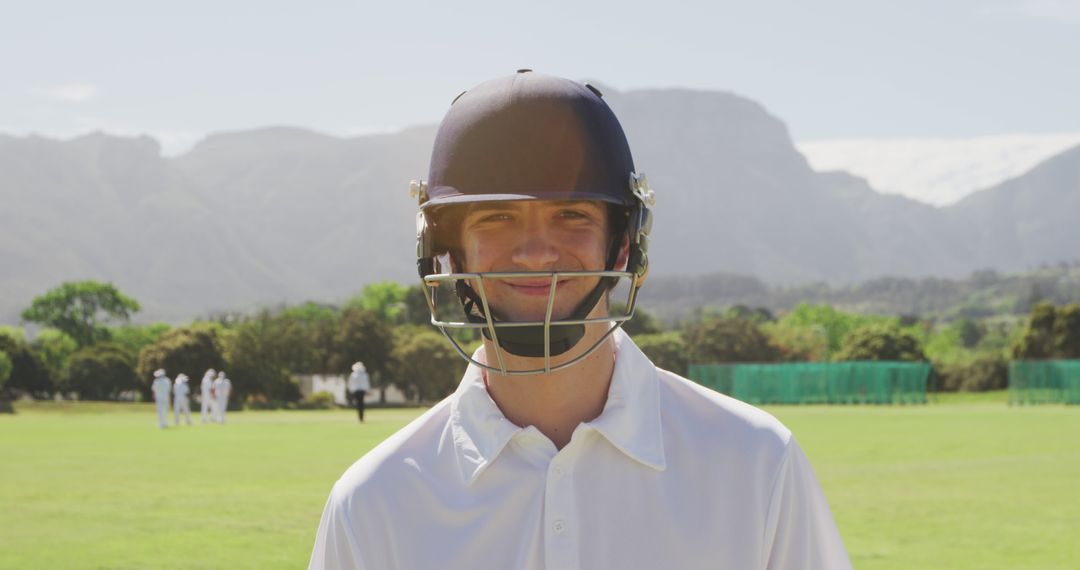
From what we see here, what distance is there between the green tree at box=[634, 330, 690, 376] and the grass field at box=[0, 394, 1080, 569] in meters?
64.2

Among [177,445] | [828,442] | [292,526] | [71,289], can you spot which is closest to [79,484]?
[292,526]

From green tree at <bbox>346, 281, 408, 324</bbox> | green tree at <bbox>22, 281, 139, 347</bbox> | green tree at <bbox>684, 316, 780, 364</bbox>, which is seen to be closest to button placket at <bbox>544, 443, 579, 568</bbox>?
green tree at <bbox>684, 316, 780, 364</bbox>

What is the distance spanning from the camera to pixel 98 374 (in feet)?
312

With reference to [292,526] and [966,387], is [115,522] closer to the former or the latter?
[292,526]

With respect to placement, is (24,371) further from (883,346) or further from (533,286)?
(533,286)

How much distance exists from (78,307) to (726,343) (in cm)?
6820

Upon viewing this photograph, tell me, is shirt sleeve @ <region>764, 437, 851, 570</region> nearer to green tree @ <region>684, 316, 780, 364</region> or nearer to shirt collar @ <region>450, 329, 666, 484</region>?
shirt collar @ <region>450, 329, 666, 484</region>

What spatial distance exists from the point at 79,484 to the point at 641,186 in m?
21.1

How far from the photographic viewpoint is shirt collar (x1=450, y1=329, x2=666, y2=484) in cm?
288

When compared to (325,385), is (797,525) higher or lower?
higher

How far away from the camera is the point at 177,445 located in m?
34.4

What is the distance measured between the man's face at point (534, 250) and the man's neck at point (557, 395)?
11 cm

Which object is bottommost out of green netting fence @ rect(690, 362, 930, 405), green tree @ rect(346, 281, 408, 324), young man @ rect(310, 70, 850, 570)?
green netting fence @ rect(690, 362, 930, 405)

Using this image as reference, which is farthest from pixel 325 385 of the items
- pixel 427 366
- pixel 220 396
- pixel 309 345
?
pixel 220 396
